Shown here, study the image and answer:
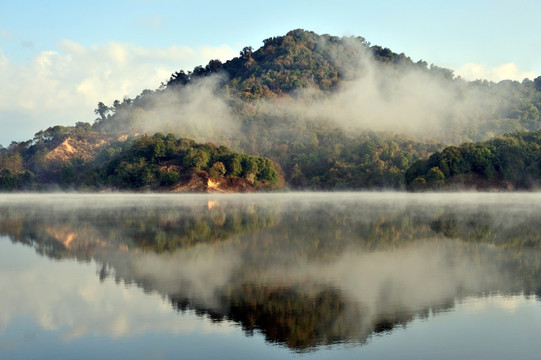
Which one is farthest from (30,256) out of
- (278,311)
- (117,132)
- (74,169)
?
(117,132)

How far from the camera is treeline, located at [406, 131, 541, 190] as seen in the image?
96375 mm

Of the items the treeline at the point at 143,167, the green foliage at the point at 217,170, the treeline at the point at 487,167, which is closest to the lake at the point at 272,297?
the treeline at the point at 487,167

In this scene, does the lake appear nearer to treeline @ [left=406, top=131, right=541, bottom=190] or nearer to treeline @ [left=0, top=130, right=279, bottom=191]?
treeline @ [left=406, top=131, right=541, bottom=190]

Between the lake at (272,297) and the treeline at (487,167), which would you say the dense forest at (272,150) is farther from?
the lake at (272,297)

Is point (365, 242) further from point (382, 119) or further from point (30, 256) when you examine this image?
point (382, 119)

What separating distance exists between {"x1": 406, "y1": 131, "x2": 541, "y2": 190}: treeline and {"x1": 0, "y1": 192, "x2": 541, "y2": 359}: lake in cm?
7140

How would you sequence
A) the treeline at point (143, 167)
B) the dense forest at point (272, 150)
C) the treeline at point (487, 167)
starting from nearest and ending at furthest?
the treeline at point (487, 167) < the dense forest at point (272, 150) < the treeline at point (143, 167)

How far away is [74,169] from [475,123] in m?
133

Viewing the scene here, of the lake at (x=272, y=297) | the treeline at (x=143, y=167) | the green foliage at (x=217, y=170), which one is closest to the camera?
the lake at (x=272, y=297)

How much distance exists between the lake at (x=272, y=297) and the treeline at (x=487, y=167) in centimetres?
7140

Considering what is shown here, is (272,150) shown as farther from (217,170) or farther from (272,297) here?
(272,297)

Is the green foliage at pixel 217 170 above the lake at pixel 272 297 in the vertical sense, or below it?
above

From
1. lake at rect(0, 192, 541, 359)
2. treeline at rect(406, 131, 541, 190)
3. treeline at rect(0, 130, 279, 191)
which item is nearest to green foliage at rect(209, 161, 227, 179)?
treeline at rect(0, 130, 279, 191)

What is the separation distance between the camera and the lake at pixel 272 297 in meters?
11.5
